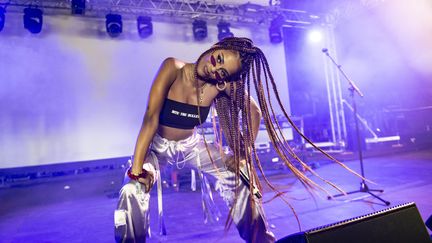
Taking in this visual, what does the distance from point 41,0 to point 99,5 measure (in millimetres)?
1491

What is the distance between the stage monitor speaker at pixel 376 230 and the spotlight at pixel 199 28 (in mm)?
8078

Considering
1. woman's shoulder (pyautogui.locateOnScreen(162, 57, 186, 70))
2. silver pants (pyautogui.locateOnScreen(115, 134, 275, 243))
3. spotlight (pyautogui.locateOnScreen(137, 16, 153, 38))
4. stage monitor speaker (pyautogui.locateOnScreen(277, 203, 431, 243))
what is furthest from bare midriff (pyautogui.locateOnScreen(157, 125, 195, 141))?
spotlight (pyautogui.locateOnScreen(137, 16, 153, 38))

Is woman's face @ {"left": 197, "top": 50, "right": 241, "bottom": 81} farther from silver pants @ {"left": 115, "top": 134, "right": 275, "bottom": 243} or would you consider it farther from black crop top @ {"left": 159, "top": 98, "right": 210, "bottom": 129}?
silver pants @ {"left": 115, "top": 134, "right": 275, "bottom": 243}

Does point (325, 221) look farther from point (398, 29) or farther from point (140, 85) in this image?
point (398, 29)

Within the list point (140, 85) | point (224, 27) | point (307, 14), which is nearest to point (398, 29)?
point (307, 14)

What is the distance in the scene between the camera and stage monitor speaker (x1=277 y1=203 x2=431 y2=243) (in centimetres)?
93

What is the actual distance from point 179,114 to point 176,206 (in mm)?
2830

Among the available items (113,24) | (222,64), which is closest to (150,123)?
(222,64)

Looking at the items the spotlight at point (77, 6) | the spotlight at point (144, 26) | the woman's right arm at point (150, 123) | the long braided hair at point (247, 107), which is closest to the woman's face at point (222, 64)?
the long braided hair at point (247, 107)

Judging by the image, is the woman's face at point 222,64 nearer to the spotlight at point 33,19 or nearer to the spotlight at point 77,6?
the spotlight at point 77,6

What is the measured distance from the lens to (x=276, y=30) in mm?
9070

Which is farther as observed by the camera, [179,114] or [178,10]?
[178,10]

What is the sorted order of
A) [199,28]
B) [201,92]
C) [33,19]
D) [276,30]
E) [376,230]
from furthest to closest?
[276,30]
[199,28]
[33,19]
[201,92]
[376,230]

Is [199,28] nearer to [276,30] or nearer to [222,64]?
[276,30]
